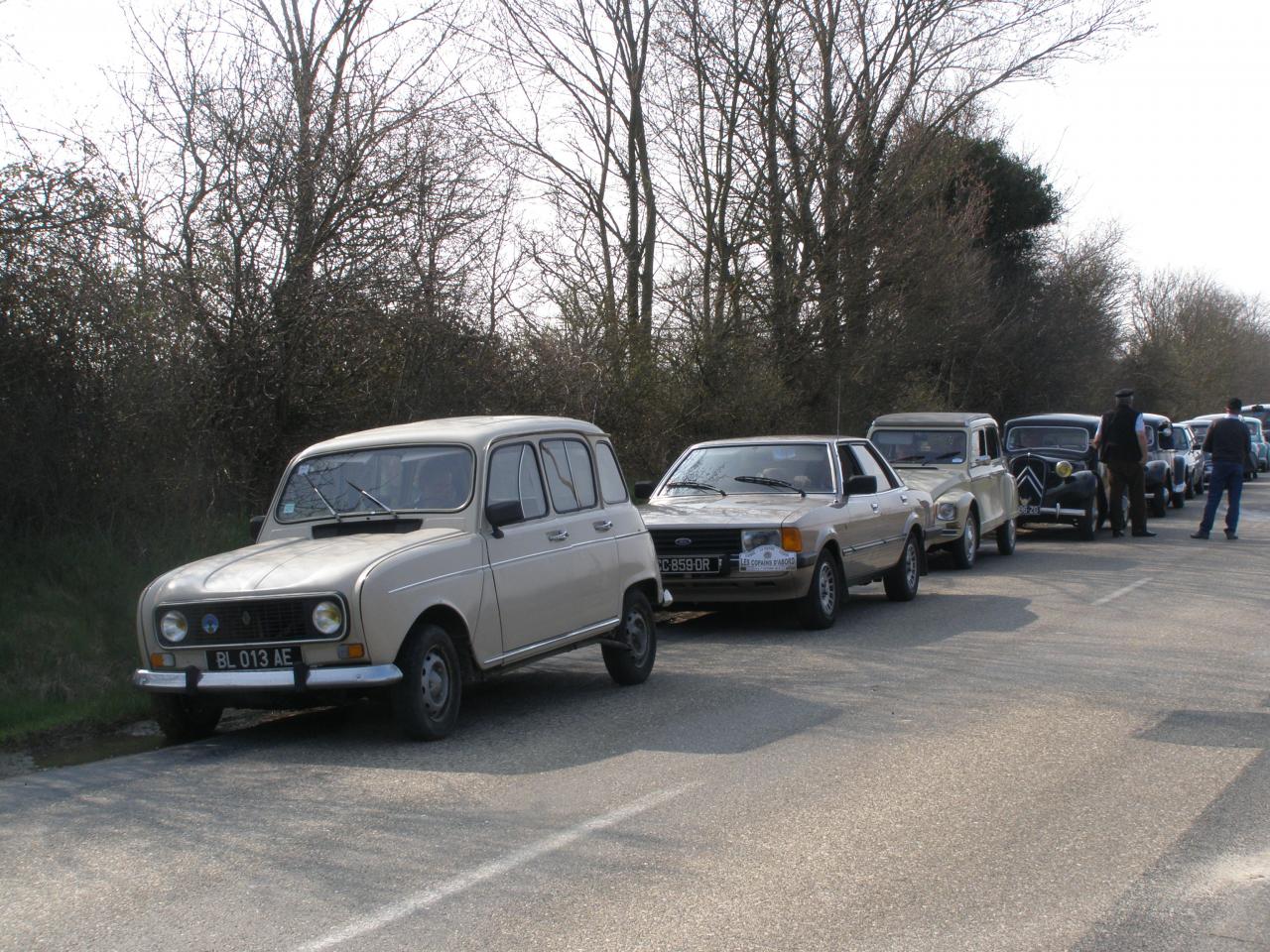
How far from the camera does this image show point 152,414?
11555 millimetres

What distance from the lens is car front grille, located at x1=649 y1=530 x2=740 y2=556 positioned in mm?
11664

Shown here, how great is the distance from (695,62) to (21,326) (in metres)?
15.5

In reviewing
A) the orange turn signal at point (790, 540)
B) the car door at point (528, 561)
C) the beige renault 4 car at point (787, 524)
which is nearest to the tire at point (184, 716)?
the car door at point (528, 561)

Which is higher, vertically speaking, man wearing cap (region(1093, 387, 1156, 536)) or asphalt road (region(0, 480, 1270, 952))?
man wearing cap (region(1093, 387, 1156, 536))

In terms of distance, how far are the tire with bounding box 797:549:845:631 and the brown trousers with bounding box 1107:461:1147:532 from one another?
33.2 feet

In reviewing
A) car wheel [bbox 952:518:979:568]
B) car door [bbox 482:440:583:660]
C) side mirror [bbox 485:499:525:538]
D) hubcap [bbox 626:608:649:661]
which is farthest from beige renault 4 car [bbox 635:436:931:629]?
side mirror [bbox 485:499:525:538]

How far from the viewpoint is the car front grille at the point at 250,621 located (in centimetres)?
716

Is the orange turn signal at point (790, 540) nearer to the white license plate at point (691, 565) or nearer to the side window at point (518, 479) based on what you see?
the white license plate at point (691, 565)

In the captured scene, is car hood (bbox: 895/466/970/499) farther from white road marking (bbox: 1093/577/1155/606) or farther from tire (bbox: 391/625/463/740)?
tire (bbox: 391/625/463/740)

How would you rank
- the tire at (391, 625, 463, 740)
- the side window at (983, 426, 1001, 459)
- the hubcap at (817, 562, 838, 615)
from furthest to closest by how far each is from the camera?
the side window at (983, 426, 1001, 459) → the hubcap at (817, 562, 838, 615) → the tire at (391, 625, 463, 740)

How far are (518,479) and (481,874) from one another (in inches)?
154

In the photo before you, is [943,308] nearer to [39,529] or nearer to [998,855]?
[39,529]

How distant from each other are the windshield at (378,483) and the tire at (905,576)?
6.54 m

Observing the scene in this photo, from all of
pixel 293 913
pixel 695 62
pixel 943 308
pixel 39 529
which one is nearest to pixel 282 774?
pixel 293 913
